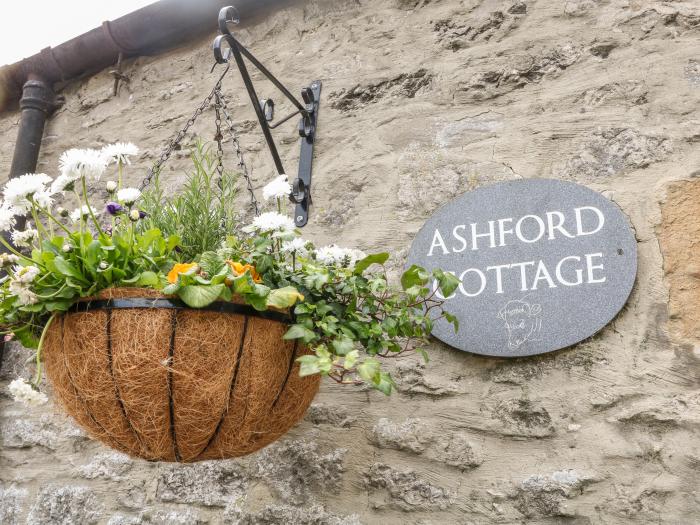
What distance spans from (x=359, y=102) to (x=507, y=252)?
78 cm

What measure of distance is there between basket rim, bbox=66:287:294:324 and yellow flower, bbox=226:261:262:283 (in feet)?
0.16

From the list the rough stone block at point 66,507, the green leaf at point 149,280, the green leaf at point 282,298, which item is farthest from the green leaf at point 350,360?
the rough stone block at point 66,507

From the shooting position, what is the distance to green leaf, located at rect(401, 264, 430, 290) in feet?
4.82

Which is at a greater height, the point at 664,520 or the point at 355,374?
the point at 355,374

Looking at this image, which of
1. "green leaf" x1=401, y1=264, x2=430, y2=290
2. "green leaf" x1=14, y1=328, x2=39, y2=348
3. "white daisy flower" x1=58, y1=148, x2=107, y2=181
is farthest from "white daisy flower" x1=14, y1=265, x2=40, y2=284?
"green leaf" x1=401, y1=264, x2=430, y2=290

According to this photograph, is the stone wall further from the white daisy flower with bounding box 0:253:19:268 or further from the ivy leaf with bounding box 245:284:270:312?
the white daisy flower with bounding box 0:253:19:268

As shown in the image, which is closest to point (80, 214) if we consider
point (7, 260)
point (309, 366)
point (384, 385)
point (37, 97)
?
point (7, 260)

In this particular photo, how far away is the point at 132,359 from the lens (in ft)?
4.18

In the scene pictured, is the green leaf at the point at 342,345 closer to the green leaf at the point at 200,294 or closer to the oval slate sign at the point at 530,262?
the green leaf at the point at 200,294

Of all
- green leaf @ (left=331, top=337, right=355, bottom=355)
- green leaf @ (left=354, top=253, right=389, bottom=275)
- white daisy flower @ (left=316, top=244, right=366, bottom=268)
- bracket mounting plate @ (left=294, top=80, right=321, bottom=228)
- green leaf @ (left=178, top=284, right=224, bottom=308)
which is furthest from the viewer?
bracket mounting plate @ (left=294, top=80, right=321, bottom=228)

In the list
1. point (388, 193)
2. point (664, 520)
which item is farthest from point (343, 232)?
point (664, 520)

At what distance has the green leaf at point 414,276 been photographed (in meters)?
1.47

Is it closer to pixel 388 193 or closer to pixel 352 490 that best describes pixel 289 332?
pixel 352 490

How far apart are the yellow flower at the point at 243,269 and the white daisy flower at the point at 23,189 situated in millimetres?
452
